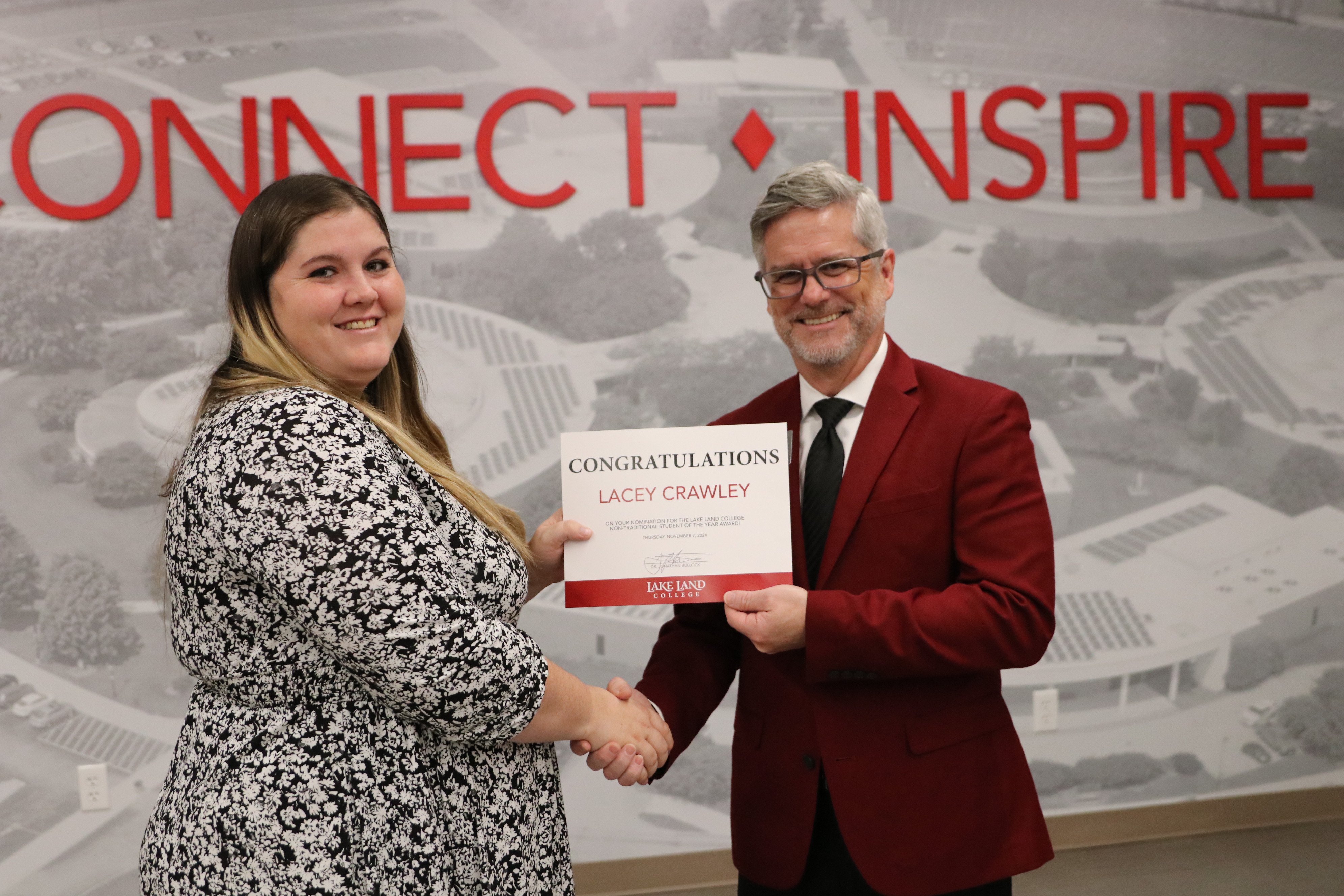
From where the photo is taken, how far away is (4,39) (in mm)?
3154

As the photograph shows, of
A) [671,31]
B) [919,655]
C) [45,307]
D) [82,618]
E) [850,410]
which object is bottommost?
[82,618]

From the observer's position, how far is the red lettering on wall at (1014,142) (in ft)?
11.6

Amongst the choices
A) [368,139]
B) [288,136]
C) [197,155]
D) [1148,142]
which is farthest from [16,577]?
[1148,142]

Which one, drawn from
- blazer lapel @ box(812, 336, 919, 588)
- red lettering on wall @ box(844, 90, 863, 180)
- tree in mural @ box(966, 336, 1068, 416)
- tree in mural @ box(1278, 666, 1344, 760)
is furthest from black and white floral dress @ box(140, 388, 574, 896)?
tree in mural @ box(1278, 666, 1344, 760)

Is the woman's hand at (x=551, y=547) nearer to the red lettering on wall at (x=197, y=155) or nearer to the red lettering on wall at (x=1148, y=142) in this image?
the red lettering on wall at (x=197, y=155)

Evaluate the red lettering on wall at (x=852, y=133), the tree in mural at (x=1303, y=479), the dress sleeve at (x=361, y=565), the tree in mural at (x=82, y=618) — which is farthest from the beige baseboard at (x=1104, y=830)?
the dress sleeve at (x=361, y=565)

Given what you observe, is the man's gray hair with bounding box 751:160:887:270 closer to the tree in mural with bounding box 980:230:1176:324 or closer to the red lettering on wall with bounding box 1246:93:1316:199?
the tree in mural with bounding box 980:230:1176:324

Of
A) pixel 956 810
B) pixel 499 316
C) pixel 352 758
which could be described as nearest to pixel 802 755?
pixel 956 810

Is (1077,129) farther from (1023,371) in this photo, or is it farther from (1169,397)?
(1169,397)

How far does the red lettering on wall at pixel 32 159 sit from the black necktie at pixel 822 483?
2559mm

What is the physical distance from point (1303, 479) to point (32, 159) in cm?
438

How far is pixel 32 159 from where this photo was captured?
3.17 m

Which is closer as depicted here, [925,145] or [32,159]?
[32,159]

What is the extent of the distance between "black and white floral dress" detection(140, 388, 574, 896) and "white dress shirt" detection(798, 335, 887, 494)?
1.93ft
